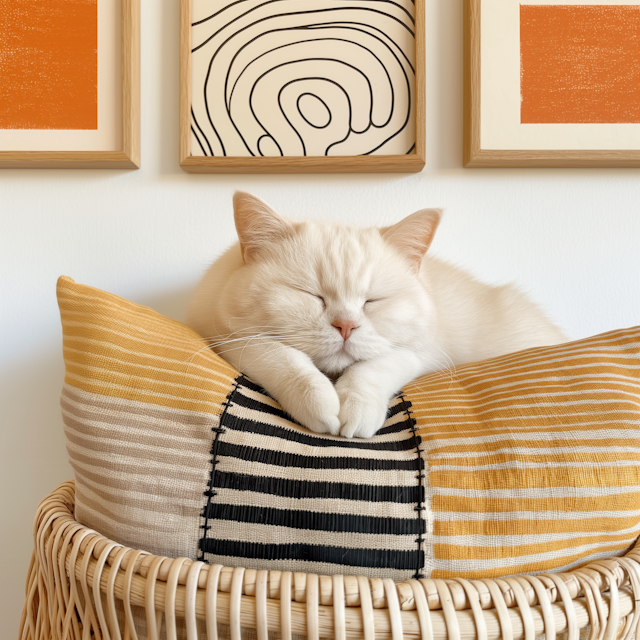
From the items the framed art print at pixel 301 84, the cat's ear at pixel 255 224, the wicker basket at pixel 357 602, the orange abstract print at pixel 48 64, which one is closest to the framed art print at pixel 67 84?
the orange abstract print at pixel 48 64

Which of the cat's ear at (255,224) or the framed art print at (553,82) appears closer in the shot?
the cat's ear at (255,224)

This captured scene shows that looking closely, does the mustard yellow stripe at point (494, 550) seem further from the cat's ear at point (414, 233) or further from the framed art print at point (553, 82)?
the framed art print at point (553, 82)

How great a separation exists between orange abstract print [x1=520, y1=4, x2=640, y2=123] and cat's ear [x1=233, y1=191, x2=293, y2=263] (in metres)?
0.75

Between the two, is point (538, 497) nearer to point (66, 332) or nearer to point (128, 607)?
point (128, 607)

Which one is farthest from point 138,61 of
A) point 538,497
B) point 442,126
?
point 538,497

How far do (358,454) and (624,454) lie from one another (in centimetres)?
34

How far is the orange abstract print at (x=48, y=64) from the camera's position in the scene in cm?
118

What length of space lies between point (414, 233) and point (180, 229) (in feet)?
2.23

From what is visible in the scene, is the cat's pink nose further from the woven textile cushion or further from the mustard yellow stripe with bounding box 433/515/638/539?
the mustard yellow stripe with bounding box 433/515/638/539

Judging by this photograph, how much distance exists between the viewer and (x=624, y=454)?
60 cm

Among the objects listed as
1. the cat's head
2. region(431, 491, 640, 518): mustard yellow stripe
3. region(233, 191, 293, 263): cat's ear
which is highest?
region(233, 191, 293, 263): cat's ear

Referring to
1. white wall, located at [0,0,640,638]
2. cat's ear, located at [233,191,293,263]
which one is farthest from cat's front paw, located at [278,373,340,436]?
white wall, located at [0,0,640,638]

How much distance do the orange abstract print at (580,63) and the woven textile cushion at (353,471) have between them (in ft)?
2.61

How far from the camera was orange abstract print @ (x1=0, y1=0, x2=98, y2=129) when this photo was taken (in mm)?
1182
